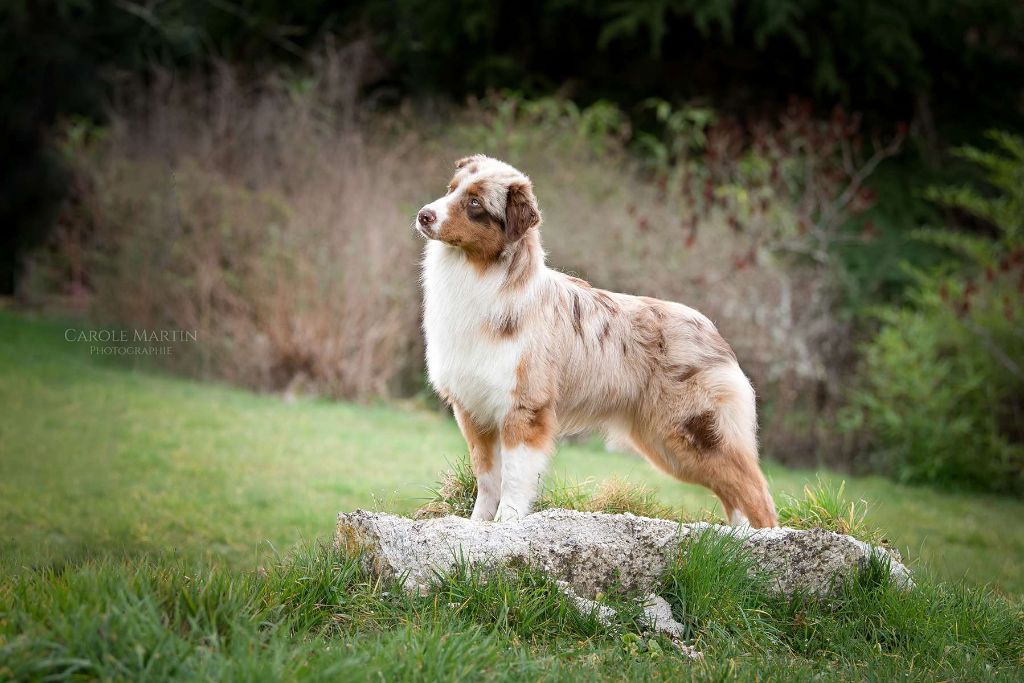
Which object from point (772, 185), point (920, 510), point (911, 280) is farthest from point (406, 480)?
point (911, 280)

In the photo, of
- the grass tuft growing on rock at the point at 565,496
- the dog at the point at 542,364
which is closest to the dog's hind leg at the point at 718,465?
the dog at the point at 542,364

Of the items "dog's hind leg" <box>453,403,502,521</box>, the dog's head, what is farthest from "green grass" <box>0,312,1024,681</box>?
the dog's head

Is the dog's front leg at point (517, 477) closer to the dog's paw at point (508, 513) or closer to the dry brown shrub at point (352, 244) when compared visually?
the dog's paw at point (508, 513)

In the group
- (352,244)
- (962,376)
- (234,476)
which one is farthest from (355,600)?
(352,244)

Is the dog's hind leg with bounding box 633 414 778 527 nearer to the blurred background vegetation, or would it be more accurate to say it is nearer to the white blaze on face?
the white blaze on face

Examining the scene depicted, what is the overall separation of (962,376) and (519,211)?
7.79 m

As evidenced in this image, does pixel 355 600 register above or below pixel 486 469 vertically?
below

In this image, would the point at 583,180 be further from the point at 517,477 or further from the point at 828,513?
the point at 517,477

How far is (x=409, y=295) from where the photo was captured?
1316cm

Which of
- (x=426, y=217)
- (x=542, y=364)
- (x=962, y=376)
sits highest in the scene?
(x=426, y=217)

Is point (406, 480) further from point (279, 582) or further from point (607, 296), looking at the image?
point (279, 582)

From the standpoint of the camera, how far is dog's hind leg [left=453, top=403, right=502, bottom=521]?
526cm

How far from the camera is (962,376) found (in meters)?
11.1

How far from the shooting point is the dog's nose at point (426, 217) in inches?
186
